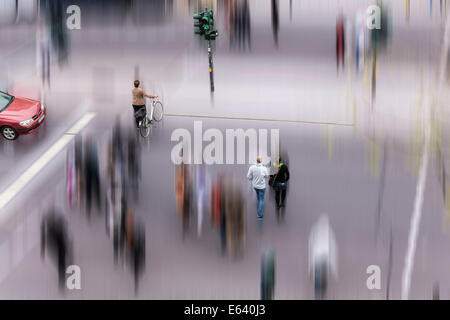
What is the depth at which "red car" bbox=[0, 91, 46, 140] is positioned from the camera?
2050 cm

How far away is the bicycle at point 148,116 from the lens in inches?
813

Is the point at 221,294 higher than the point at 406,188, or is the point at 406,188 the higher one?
the point at 406,188

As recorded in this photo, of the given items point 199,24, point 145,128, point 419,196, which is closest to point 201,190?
point 145,128

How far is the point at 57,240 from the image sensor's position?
17438 mm

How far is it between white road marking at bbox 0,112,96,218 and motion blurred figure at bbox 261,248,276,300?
19.0ft

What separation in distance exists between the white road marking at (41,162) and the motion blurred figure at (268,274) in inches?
228

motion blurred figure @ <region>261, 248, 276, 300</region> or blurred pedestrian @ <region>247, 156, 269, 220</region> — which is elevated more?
blurred pedestrian @ <region>247, 156, 269, 220</region>

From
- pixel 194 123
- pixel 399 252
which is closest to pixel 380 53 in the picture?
pixel 194 123

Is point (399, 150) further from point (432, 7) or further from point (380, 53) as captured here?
point (432, 7)

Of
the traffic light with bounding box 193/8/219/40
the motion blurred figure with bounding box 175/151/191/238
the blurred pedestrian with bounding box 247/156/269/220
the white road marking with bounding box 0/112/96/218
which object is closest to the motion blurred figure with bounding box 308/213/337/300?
the blurred pedestrian with bounding box 247/156/269/220

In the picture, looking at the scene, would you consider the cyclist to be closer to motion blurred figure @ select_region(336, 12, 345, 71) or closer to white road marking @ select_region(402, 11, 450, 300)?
motion blurred figure @ select_region(336, 12, 345, 71)

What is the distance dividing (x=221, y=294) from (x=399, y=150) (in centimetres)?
679

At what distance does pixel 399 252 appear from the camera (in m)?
17.2

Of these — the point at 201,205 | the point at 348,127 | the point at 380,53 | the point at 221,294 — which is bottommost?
the point at 221,294
